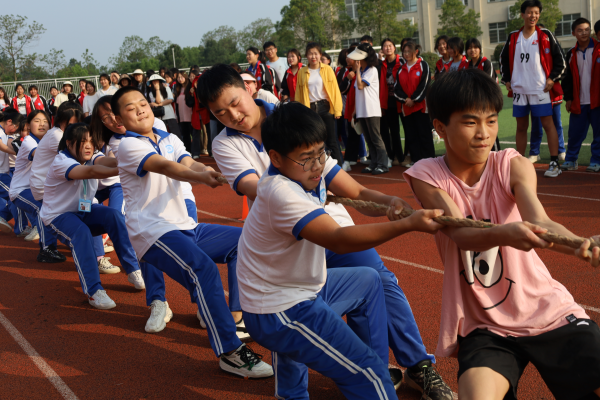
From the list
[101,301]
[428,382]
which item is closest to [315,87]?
[101,301]

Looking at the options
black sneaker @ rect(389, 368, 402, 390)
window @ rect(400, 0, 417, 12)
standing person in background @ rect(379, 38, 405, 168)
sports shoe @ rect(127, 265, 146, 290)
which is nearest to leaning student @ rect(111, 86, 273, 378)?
black sneaker @ rect(389, 368, 402, 390)

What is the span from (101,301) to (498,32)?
4675 cm

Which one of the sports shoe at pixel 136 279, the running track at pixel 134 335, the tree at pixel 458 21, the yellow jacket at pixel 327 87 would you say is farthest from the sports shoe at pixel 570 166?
the tree at pixel 458 21

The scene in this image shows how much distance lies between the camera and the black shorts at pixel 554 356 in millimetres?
1864

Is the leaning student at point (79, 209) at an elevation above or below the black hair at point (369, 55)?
below

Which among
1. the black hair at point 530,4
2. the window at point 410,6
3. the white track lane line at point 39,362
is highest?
the window at point 410,6

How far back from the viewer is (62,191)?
4.95 meters

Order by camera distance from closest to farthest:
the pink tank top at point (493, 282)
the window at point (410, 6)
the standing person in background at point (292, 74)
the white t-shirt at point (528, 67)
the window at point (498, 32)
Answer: the pink tank top at point (493, 282)
the white t-shirt at point (528, 67)
the standing person in background at point (292, 74)
the window at point (498, 32)
the window at point (410, 6)

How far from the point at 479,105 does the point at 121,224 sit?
3.70 meters

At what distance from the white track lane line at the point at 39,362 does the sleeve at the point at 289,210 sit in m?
2.01

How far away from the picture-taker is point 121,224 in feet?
15.9

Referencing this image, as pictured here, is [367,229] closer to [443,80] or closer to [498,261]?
[498,261]

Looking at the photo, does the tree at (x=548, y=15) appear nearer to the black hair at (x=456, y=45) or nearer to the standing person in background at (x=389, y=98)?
the black hair at (x=456, y=45)

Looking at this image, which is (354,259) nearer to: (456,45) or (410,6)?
(456,45)
